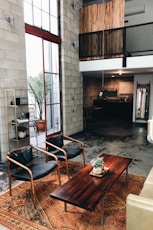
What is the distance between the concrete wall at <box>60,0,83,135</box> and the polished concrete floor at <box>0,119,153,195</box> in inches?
24.8

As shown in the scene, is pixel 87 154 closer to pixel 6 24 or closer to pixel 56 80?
pixel 56 80

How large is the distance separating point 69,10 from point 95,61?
188 cm

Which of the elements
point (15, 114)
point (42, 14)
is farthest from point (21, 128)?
point (42, 14)

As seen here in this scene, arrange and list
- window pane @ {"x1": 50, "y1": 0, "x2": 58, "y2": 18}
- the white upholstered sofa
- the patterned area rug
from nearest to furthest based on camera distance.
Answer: the white upholstered sofa < the patterned area rug < window pane @ {"x1": 50, "y1": 0, "x2": 58, "y2": 18}

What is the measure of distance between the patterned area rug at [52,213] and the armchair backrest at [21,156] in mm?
441

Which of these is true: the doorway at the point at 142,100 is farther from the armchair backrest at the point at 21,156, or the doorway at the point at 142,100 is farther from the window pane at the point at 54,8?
the armchair backrest at the point at 21,156

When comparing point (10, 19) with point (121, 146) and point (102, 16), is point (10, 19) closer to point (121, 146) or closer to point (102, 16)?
point (102, 16)

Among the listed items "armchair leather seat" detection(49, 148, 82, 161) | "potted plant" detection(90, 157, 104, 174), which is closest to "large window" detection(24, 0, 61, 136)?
"armchair leather seat" detection(49, 148, 82, 161)

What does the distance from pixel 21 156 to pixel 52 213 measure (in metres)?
1.06

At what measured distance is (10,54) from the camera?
4234 mm

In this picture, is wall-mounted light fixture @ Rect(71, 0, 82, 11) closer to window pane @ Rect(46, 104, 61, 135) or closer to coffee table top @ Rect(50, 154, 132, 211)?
window pane @ Rect(46, 104, 61, 135)

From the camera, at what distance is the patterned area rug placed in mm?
2197

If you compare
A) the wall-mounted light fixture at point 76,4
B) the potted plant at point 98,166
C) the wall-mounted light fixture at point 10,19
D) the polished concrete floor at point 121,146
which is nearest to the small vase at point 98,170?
the potted plant at point 98,166

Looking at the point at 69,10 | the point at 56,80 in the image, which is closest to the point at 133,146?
the point at 56,80
